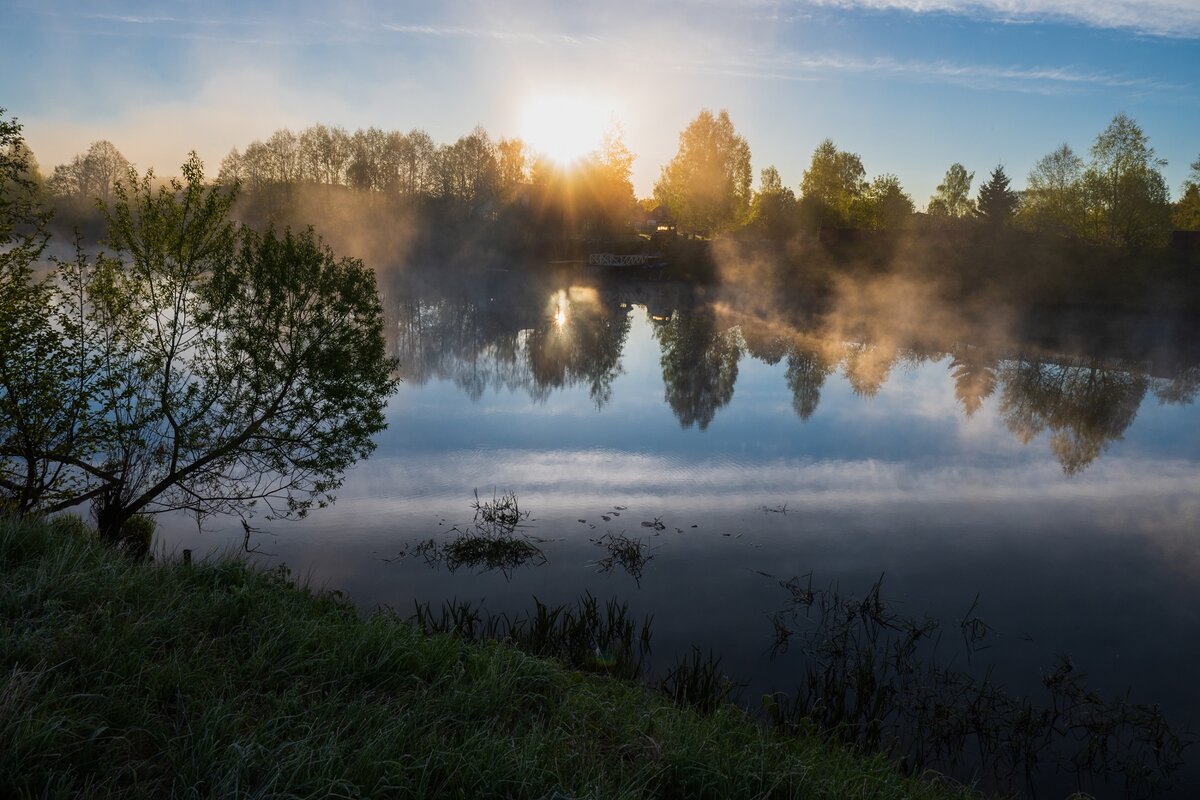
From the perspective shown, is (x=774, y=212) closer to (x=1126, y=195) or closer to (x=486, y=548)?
(x=1126, y=195)

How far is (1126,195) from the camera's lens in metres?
69.3

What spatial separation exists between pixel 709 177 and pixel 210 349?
87109 mm

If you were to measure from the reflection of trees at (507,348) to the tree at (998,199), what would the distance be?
4082 centimetres

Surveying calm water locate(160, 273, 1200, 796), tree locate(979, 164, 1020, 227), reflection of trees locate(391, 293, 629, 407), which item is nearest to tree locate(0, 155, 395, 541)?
calm water locate(160, 273, 1200, 796)

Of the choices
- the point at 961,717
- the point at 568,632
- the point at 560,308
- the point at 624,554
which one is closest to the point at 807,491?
the point at 624,554

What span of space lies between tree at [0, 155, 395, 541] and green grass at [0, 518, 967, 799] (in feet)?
25.0

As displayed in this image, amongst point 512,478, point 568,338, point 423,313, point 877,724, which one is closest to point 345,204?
point 423,313

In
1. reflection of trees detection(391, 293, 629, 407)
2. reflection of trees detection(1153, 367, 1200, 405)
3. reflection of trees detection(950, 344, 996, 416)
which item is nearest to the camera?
reflection of trees detection(950, 344, 996, 416)

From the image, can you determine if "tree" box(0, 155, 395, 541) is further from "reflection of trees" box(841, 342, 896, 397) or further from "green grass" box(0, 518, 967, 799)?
"reflection of trees" box(841, 342, 896, 397)

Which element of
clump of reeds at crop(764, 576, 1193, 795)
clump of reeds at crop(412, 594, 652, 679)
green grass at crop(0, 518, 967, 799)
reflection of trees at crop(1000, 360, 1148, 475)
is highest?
reflection of trees at crop(1000, 360, 1148, 475)

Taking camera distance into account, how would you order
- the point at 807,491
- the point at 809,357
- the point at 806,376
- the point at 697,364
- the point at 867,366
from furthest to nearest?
the point at 809,357
the point at 867,366
the point at 697,364
the point at 806,376
the point at 807,491

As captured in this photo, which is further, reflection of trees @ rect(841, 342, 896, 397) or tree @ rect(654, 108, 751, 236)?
tree @ rect(654, 108, 751, 236)

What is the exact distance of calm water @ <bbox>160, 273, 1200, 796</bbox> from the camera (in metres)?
15.4

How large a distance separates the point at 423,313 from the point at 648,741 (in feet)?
209
